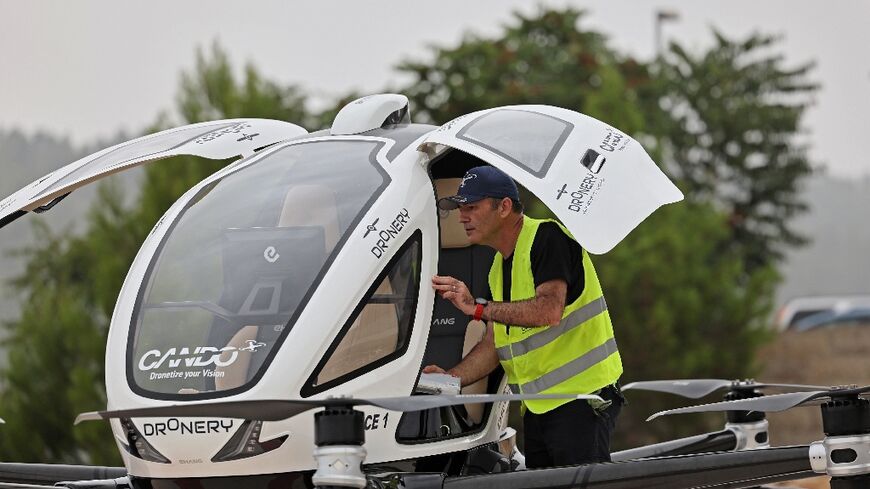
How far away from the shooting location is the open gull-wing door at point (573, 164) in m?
6.32

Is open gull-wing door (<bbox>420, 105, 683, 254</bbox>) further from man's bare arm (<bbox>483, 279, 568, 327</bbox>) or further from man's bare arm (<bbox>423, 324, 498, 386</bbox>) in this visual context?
man's bare arm (<bbox>423, 324, 498, 386</bbox>)

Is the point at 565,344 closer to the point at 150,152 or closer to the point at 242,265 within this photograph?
the point at 242,265

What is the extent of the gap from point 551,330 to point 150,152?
6.60 feet

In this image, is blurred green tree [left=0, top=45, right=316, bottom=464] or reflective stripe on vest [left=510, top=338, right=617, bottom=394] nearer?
reflective stripe on vest [left=510, top=338, right=617, bottom=394]

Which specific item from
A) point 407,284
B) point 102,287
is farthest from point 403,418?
point 102,287

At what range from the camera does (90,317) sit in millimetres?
21344

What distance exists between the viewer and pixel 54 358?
21.4 meters

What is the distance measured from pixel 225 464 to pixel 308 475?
1.07 feet

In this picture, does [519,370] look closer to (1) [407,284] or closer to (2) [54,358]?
(1) [407,284]

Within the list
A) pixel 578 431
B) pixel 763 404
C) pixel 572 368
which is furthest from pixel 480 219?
pixel 763 404

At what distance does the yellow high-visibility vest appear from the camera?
23.4 ft

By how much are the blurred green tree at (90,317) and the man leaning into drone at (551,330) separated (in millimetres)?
12696

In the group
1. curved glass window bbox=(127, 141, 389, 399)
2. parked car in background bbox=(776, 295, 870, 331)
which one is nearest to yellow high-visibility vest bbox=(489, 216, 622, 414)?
curved glass window bbox=(127, 141, 389, 399)

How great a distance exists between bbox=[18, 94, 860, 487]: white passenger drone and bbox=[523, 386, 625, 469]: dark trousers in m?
0.35
